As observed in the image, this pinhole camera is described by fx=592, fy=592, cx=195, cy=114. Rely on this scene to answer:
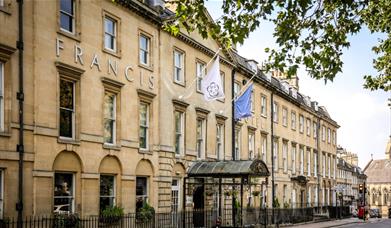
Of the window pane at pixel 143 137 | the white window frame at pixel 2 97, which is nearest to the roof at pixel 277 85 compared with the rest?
the window pane at pixel 143 137

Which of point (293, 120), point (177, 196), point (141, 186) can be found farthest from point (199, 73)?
point (293, 120)

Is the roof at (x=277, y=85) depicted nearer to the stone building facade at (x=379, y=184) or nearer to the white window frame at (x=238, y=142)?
the white window frame at (x=238, y=142)

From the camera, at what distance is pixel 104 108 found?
23938 mm

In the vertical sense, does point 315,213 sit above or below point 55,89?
below

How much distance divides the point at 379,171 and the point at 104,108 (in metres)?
130

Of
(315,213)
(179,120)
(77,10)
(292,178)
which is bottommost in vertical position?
(315,213)

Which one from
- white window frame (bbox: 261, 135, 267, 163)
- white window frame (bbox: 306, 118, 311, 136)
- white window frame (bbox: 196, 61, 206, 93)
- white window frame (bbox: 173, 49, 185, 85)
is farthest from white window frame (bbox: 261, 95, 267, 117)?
white window frame (bbox: 173, 49, 185, 85)

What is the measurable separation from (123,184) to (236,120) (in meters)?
14.3

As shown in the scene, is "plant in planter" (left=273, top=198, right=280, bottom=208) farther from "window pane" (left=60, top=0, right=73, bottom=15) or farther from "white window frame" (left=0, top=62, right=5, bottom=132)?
"white window frame" (left=0, top=62, right=5, bottom=132)

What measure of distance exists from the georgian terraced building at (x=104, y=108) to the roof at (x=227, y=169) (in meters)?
0.62

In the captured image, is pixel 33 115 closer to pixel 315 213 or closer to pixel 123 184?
pixel 123 184

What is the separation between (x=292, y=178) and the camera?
1981 inches

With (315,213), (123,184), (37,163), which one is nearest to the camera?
(37,163)

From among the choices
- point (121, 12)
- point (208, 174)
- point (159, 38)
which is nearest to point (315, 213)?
point (208, 174)
